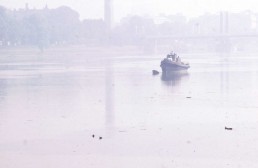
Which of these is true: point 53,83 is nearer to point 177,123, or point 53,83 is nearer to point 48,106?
point 48,106

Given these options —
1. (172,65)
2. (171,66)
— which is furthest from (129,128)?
(172,65)

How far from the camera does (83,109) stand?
33.2 m

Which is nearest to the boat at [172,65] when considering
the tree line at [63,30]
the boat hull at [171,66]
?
the boat hull at [171,66]

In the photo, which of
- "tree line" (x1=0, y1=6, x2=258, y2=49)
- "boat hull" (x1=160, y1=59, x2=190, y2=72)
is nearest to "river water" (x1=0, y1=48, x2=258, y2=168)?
"boat hull" (x1=160, y1=59, x2=190, y2=72)

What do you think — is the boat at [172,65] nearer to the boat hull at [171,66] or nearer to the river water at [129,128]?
the boat hull at [171,66]

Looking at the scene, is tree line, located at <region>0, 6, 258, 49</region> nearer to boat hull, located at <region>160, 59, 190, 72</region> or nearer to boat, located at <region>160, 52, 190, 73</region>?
boat, located at <region>160, 52, 190, 73</region>

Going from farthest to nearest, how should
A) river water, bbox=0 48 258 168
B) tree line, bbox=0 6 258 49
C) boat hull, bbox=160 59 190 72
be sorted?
tree line, bbox=0 6 258 49, boat hull, bbox=160 59 190 72, river water, bbox=0 48 258 168

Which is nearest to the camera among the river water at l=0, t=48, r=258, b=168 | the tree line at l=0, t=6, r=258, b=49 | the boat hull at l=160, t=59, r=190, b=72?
the river water at l=0, t=48, r=258, b=168

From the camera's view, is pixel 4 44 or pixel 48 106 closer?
pixel 48 106

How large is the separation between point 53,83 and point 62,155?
35.1 meters

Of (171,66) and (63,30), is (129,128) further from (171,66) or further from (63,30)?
(63,30)

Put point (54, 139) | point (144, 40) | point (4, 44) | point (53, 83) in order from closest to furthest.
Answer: point (54, 139), point (53, 83), point (4, 44), point (144, 40)

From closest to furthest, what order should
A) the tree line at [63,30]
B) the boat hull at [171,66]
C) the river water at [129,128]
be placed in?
1. the river water at [129,128]
2. the boat hull at [171,66]
3. the tree line at [63,30]

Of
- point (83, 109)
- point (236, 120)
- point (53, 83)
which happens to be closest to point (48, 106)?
point (83, 109)
